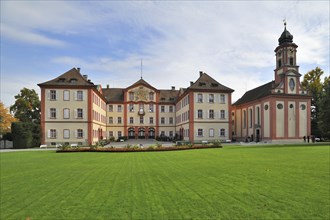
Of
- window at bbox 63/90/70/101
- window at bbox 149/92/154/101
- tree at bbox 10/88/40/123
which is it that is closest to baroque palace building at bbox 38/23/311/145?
window at bbox 63/90/70/101

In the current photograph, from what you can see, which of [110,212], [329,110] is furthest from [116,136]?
[110,212]

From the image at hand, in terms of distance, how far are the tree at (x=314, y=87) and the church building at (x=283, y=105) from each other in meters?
7.26

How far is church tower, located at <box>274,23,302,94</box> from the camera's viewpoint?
4250 cm

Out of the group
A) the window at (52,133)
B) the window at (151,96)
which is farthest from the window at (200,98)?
the window at (52,133)

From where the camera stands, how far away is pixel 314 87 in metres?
49.9

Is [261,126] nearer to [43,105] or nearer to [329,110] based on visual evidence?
[329,110]

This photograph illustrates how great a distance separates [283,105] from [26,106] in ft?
154

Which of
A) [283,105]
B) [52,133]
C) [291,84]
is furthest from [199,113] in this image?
[52,133]

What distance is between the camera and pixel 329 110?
35969 millimetres

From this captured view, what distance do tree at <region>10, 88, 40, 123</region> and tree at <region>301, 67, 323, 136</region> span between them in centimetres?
5211

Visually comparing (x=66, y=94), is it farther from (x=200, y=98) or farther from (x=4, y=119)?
(x=200, y=98)

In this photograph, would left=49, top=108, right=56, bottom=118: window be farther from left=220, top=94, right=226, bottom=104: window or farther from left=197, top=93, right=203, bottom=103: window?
left=220, top=94, right=226, bottom=104: window

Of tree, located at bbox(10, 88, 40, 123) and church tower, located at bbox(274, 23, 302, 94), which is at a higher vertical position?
church tower, located at bbox(274, 23, 302, 94)

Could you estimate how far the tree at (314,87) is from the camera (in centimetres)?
4856
